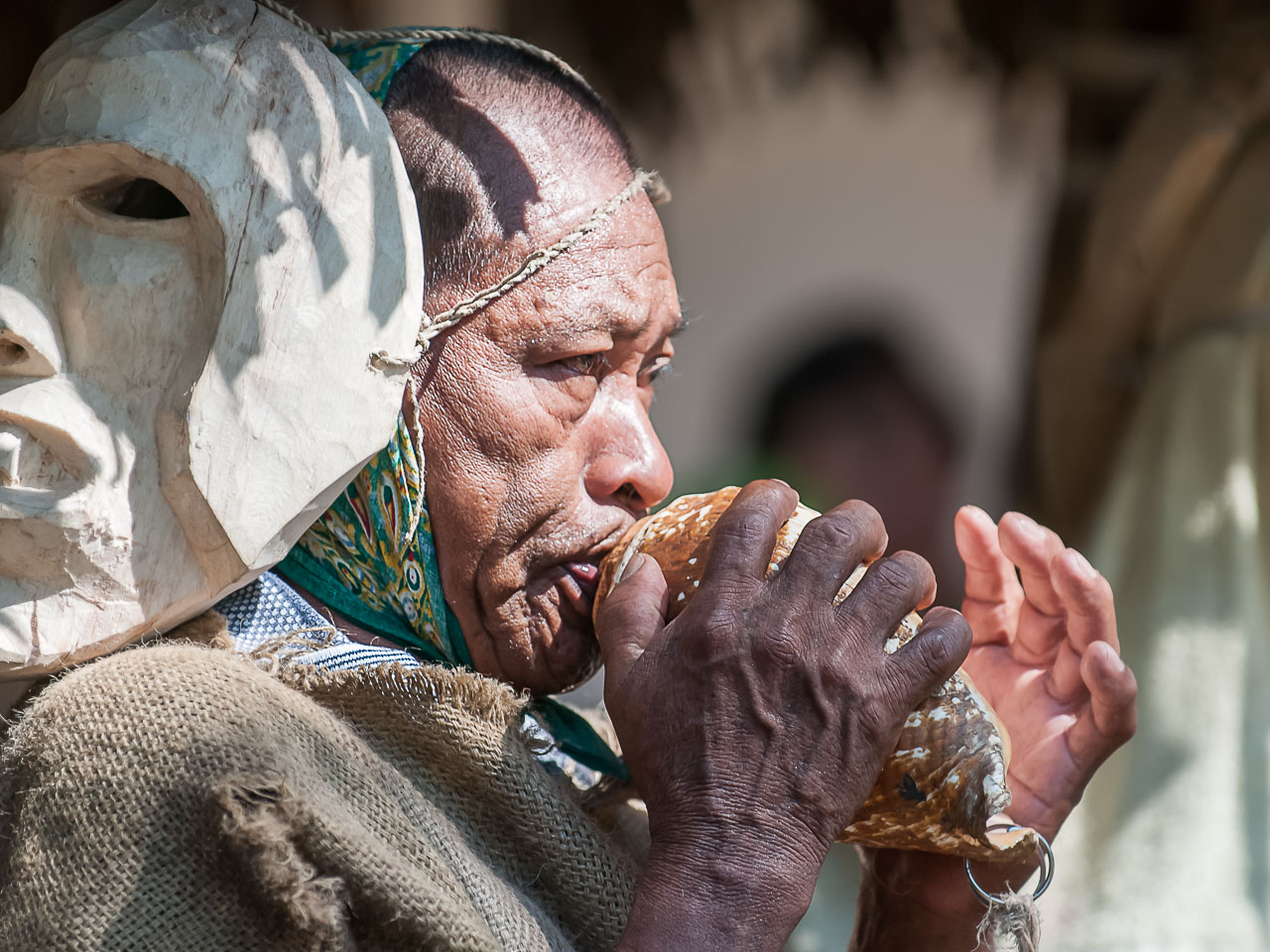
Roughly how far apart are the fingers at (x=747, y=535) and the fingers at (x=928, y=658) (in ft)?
0.52

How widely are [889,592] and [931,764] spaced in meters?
0.19

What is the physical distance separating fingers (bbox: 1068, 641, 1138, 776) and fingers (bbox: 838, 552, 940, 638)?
38cm

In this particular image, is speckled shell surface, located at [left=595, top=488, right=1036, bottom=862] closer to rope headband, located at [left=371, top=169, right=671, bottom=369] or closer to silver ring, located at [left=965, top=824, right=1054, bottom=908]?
silver ring, located at [left=965, top=824, right=1054, bottom=908]

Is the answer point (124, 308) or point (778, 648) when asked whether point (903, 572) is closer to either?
point (778, 648)

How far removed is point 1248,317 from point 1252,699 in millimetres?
871

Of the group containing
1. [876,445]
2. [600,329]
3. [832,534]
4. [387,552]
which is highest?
[876,445]

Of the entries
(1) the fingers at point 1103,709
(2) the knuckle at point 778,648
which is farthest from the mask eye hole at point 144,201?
(1) the fingers at point 1103,709

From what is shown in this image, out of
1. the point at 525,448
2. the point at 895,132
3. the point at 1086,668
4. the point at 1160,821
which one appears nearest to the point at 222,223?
the point at 525,448

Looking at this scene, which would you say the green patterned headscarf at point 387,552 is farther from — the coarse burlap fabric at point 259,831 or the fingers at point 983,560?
the fingers at point 983,560

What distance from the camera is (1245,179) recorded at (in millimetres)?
3252

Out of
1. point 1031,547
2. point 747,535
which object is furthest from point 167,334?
point 1031,547

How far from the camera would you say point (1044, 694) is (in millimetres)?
1775

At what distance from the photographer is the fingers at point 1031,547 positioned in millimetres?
1714

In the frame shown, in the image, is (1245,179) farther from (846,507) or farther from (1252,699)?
(846,507)
